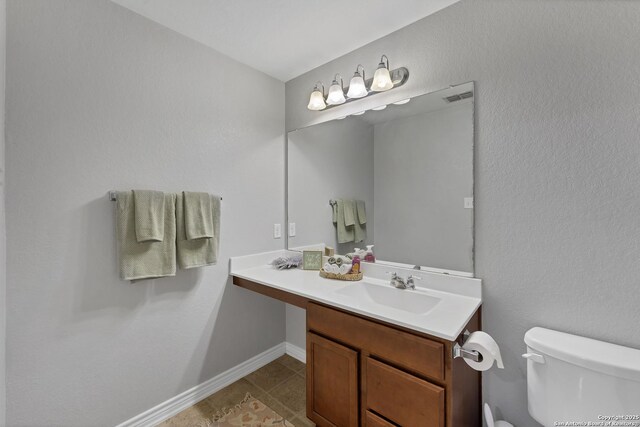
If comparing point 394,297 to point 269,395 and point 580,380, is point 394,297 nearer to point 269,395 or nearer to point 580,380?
point 580,380

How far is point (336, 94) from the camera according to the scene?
6.21ft

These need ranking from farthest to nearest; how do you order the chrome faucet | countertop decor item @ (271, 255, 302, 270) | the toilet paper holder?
countertop decor item @ (271, 255, 302, 270), the chrome faucet, the toilet paper holder

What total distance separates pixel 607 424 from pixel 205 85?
2.57m

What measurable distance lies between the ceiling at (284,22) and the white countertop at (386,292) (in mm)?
1463

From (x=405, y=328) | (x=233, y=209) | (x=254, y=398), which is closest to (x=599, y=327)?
(x=405, y=328)

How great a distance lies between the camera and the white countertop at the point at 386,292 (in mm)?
1157

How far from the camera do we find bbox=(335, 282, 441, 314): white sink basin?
4.91ft

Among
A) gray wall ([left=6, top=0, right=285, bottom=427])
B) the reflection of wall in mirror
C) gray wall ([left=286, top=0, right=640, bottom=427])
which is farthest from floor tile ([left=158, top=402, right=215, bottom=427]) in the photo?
gray wall ([left=286, top=0, right=640, bottom=427])

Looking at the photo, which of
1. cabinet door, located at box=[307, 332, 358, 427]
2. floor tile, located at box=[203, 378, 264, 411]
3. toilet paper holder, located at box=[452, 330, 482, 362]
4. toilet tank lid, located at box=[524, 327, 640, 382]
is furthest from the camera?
floor tile, located at box=[203, 378, 264, 411]

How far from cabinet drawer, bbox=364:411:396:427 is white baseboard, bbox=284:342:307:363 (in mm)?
1073

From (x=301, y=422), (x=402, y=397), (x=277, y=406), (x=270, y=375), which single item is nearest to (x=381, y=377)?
(x=402, y=397)

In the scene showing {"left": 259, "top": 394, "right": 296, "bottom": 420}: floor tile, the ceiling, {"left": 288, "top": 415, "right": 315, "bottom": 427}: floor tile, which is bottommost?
{"left": 259, "top": 394, "right": 296, "bottom": 420}: floor tile

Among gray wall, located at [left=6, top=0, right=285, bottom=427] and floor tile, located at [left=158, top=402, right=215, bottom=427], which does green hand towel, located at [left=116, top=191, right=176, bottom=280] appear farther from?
floor tile, located at [left=158, top=402, right=215, bottom=427]

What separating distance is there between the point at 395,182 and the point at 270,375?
1.70m
